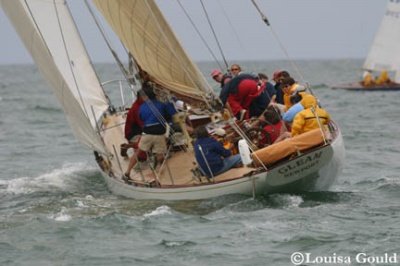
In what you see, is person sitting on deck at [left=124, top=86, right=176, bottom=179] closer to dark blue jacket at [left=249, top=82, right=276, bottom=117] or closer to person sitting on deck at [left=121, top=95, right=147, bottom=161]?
person sitting on deck at [left=121, top=95, right=147, bottom=161]

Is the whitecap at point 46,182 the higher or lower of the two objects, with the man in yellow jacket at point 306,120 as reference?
lower

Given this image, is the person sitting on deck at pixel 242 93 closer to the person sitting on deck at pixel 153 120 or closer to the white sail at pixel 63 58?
the person sitting on deck at pixel 153 120

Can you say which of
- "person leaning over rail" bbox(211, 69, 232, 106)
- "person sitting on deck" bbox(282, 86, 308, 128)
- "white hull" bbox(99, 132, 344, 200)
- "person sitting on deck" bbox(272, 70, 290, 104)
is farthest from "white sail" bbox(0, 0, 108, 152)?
"person sitting on deck" bbox(272, 70, 290, 104)

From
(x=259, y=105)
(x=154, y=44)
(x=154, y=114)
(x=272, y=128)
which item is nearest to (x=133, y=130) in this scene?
(x=154, y=114)

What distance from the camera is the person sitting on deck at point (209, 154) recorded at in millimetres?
14734

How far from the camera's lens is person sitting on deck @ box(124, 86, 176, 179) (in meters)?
15.8

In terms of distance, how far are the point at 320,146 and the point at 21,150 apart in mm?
14261

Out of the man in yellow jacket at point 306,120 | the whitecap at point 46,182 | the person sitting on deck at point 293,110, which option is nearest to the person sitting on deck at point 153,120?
the person sitting on deck at point 293,110

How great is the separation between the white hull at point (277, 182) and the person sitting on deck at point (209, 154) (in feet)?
1.14

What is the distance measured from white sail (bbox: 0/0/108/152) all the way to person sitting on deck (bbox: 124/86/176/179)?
28.8 inches

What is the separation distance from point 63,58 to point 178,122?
2899 millimetres

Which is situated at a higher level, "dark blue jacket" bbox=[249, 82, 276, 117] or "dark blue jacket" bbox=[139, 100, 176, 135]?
"dark blue jacket" bbox=[139, 100, 176, 135]

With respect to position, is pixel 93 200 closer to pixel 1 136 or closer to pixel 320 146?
pixel 320 146

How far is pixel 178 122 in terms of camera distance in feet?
53.3
